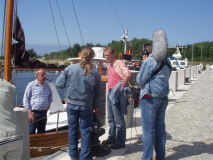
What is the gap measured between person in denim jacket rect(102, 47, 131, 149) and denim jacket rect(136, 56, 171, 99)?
2.42ft

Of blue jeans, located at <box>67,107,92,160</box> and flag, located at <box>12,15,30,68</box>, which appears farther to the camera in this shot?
flag, located at <box>12,15,30,68</box>

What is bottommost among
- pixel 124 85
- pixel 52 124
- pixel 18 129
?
pixel 52 124

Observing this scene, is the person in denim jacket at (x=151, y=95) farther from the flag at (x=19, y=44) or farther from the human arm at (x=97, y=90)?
the flag at (x=19, y=44)

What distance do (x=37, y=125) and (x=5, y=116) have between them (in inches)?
126

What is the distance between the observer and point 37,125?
19.8ft

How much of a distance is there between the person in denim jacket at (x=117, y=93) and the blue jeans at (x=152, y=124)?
75 centimetres

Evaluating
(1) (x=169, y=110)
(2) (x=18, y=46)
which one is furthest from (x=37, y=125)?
(1) (x=169, y=110)

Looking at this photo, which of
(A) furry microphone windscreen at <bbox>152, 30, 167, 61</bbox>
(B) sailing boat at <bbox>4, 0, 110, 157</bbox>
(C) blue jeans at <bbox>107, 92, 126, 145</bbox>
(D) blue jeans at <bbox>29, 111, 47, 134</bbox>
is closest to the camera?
(A) furry microphone windscreen at <bbox>152, 30, 167, 61</bbox>

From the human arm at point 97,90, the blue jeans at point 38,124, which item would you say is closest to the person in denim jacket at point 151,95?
the human arm at point 97,90

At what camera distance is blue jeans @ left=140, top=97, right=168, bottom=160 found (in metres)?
3.97

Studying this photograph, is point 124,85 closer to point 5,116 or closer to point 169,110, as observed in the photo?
point 5,116

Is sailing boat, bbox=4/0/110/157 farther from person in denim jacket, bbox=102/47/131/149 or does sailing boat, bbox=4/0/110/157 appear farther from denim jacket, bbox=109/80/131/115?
denim jacket, bbox=109/80/131/115

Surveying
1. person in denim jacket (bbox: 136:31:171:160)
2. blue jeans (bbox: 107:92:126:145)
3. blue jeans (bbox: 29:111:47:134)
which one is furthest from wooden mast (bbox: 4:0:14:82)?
person in denim jacket (bbox: 136:31:171:160)

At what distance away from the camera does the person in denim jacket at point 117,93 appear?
474cm
